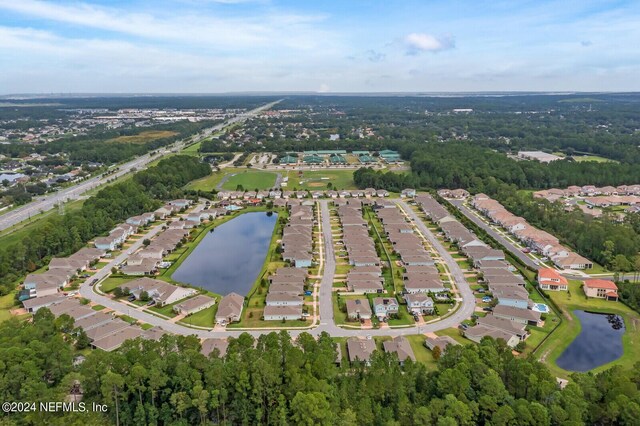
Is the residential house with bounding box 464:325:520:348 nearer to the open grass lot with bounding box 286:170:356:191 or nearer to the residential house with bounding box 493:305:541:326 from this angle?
the residential house with bounding box 493:305:541:326

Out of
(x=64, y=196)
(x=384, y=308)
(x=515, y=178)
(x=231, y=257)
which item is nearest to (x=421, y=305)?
(x=384, y=308)

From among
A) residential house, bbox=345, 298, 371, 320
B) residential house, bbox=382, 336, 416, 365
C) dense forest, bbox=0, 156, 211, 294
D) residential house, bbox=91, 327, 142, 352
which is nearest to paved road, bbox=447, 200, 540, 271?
residential house, bbox=345, 298, 371, 320

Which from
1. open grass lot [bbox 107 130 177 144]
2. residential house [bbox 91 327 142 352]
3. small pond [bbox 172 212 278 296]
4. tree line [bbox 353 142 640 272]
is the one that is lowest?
small pond [bbox 172 212 278 296]

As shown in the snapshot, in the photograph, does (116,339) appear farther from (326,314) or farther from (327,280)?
(327,280)

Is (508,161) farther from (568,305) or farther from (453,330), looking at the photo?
(453,330)

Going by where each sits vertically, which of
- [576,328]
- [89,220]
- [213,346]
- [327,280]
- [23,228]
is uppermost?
[89,220]

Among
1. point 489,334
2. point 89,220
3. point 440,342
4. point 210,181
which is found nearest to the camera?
point 440,342

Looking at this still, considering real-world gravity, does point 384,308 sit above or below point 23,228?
below

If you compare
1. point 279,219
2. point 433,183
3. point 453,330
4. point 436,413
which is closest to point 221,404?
point 436,413
